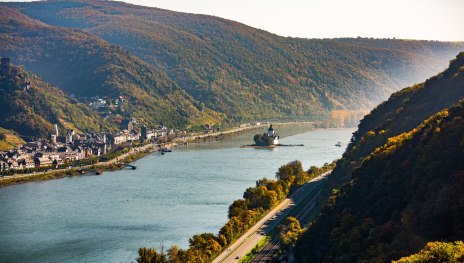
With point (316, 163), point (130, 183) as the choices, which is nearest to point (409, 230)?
point (130, 183)

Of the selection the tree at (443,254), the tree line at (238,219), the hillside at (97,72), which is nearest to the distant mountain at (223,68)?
the hillside at (97,72)

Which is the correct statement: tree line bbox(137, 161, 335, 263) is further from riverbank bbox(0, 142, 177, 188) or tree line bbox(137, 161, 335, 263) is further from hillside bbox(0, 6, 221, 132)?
hillside bbox(0, 6, 221, 132)

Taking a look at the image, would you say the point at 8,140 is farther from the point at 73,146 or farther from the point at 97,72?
the point at 97,72

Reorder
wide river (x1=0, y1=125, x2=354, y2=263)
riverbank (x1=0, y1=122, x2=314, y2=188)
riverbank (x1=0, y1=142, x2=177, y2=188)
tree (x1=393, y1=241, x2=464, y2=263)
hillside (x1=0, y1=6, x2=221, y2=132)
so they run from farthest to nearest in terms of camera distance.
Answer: hillside (x1=0, y1=6, x2=221, y2=132)
riverbank (x1=0, y1=122, x2=314, y2=188)
riverbank (x1=0, y1=142, x2=177, y2=188)
wide river (x1=0, y1=125, x2=354, y2=263)
tree (x1=393, y1=241, x2=464, y2=263)

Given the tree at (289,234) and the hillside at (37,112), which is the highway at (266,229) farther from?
the hillside at (37,112)

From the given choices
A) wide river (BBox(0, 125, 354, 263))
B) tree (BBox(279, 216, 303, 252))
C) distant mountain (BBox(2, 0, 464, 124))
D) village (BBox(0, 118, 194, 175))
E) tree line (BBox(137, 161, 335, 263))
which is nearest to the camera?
tree line (BBox(137, 161, 335, 263))

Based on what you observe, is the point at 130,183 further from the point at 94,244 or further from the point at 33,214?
the point at 94,244

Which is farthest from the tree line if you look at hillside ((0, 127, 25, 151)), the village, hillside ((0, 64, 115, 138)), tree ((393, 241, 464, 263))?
hillside ((0, 64, 115, 138))
